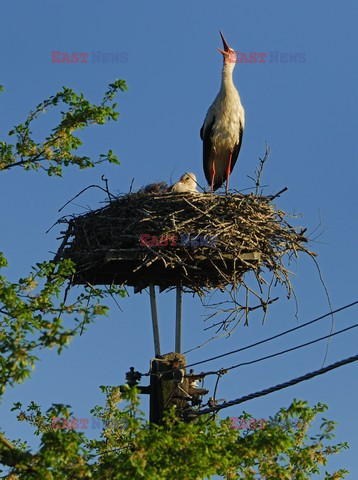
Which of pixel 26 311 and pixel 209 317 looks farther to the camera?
pixel 209 317

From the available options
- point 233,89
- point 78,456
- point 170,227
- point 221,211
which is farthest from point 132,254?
point 233,89

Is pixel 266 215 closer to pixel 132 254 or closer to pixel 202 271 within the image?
pixel 202 271

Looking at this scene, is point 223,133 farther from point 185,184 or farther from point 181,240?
point 181,240

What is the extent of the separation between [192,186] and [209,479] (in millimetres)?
4879

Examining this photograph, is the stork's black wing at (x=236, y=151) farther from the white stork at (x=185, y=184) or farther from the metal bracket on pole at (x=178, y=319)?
the metal bracket on pole at (x=178, y=319)

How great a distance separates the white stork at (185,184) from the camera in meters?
11.4

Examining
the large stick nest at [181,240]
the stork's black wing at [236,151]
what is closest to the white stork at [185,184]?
the large stick nest at [181,240]

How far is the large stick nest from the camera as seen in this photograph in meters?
9.90

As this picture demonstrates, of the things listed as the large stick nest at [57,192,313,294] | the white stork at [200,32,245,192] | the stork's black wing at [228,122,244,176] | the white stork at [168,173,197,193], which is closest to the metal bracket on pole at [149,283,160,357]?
the large stick nest at [57,192,313,294]

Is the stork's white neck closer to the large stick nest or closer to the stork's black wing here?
the stork's black wing

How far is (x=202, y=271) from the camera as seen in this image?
10305mm

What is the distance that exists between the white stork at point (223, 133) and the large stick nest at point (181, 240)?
2.82m

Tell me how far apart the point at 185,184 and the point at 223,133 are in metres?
2.03

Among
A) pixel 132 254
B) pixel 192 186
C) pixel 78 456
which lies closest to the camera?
pixel 78 456
